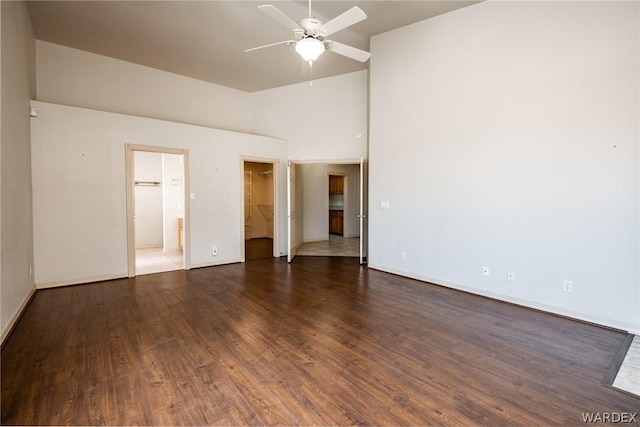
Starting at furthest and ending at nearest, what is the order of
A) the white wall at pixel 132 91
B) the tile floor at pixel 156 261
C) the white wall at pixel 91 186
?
the tile floor at pixel 156 261 → the white wall at pixel 132 91 → the white wall at pixel 91 186

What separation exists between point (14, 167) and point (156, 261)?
3.31 m

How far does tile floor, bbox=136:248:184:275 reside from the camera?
5586mm

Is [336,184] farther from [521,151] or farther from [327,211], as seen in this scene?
[521,151]

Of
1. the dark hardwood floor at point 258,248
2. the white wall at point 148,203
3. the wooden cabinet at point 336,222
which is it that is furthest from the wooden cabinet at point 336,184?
the white wall at point 148,203

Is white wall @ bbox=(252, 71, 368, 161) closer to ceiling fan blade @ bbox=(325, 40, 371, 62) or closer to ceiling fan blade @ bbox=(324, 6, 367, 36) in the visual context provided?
ceiling fan blade @ bbox=(325, 40, 371, 62)

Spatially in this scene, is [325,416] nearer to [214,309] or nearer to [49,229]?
[214,309]

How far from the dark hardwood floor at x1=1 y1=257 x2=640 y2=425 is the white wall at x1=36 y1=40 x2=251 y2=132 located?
3.35 meters

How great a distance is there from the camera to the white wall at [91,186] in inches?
171

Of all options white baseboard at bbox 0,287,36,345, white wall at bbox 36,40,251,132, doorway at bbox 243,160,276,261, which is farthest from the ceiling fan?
doorway at bbox 243,160,276,261

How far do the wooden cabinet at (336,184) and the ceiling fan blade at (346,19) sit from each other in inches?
284

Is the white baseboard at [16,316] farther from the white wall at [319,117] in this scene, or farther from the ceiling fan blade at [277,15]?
the white wall at [319,117]

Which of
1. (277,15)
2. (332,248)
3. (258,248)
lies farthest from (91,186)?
(332,248)

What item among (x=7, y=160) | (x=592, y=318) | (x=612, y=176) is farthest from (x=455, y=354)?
(x=7, y=160)

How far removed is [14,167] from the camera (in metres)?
3.26
